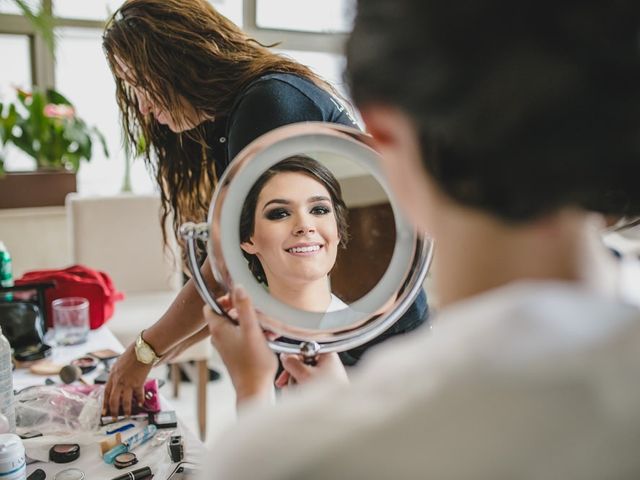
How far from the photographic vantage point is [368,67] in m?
0.39

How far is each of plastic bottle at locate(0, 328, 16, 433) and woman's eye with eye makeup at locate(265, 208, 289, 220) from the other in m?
0.40

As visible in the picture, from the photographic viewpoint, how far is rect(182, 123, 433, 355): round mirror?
28.3 inches

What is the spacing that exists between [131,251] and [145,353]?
1347 millimetres

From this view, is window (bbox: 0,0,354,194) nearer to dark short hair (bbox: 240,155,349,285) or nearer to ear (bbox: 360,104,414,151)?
dark short hair (bbox: 240,155,349,285)

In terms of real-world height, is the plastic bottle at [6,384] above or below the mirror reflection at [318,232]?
below

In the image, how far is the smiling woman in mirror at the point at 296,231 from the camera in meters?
0.75

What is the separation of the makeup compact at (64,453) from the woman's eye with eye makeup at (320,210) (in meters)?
0.47

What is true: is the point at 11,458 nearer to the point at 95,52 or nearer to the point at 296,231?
the point at 296,231

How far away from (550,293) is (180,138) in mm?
952

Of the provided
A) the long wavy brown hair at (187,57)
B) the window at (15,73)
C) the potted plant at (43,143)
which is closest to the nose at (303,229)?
the long wavy brown hair at (187,57)

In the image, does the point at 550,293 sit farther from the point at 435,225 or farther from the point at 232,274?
the point at 232,274

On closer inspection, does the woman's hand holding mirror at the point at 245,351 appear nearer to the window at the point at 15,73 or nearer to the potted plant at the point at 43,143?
the potted plant at the point at 43,143

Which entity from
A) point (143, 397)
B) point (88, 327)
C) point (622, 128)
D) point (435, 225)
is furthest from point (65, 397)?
point (622, 128)

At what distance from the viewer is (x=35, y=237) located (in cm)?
275
